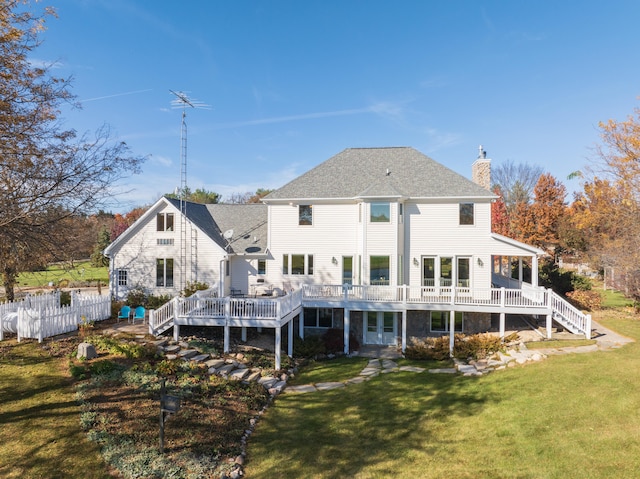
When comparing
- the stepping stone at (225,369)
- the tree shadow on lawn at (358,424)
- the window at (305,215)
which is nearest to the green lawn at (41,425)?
the tree shadow on lawn at (358,424)

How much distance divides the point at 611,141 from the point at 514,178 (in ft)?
79.6

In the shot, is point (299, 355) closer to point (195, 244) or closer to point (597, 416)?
point (195, 244)

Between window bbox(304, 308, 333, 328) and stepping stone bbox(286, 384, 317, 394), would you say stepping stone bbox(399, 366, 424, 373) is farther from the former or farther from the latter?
window bbox(304, 308, 333, 328)

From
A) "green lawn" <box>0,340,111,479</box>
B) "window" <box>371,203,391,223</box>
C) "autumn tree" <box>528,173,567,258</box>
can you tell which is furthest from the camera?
"autumn tree" <box>528,173,567,258</box>

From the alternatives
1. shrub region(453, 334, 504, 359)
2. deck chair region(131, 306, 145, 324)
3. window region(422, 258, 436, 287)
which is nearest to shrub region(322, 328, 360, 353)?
shrub region(453, 334, 504, 359)

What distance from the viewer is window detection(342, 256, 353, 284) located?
20625 mm

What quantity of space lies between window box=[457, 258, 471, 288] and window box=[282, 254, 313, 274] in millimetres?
8344

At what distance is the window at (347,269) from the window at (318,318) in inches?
76.2

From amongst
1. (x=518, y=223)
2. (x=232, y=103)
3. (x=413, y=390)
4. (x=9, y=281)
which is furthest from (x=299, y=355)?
(x=518, y=223)

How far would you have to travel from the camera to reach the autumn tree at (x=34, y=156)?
8.34 metres

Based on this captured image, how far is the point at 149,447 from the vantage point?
26.7 feet

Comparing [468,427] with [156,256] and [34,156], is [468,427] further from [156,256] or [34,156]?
[156,256]

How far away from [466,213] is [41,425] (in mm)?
19490

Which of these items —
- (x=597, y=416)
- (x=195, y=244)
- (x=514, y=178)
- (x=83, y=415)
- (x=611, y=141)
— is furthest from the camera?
(x=514, y=178)
